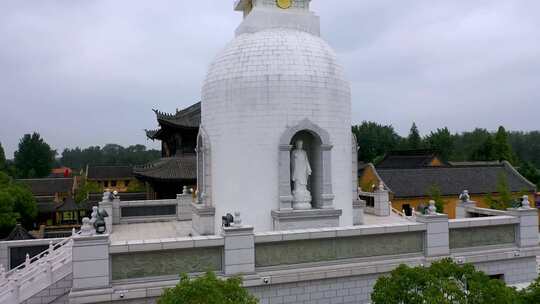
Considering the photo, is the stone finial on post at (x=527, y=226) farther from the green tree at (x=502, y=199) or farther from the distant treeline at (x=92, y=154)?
the distant treeline at (x=92, y=154)

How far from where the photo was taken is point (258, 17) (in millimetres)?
13625

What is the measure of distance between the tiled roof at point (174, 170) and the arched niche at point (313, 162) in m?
12.2

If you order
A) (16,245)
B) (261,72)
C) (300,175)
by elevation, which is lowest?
(16,245)

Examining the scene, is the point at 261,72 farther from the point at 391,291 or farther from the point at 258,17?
the point at 391,291

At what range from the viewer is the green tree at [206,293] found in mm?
6281

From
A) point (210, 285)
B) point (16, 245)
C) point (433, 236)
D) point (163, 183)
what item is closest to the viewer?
point (210, 285)

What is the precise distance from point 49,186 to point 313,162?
54925 millimetres

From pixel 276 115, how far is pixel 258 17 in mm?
3704

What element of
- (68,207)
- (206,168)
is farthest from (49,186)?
(206,168)

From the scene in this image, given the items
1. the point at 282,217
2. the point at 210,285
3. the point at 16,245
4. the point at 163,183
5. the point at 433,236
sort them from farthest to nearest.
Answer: the point at 163,183, the point at 16,245, the point at 282,217, the point at 433,236, the point at 210,285

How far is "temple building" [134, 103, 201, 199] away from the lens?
24.5 m

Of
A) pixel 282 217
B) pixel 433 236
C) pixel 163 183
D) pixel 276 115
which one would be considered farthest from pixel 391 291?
pixel 163 183

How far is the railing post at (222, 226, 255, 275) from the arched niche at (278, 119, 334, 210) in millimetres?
2767

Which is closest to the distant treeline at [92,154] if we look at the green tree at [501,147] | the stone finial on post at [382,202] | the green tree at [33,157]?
the green tree at [33,157]
